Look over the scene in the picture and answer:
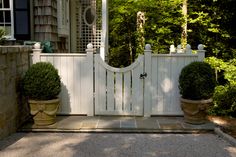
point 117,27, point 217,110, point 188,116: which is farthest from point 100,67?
point 117,27

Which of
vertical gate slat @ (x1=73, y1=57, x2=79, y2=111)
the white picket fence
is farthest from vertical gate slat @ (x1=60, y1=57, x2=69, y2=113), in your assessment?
vertical gate slat @ (x1=73, y1=57, x2=79, y2=111)

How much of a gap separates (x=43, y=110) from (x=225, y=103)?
395 centimetres

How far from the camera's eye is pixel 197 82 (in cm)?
555

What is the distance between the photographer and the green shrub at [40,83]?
5.43 metres

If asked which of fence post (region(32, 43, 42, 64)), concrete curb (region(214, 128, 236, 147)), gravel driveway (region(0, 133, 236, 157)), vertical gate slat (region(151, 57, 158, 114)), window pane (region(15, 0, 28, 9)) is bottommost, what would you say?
gravel driveway (region(0, 133, 236, 157))

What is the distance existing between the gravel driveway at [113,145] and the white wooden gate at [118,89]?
1.06 m

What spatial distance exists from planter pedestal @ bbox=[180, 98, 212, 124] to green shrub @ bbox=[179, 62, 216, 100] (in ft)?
0.32

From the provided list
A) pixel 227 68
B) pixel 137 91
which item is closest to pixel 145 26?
pixel 227 68

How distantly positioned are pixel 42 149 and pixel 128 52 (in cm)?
864

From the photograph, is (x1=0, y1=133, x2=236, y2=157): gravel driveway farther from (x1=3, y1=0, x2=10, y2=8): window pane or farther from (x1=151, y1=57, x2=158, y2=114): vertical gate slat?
(x1=3, y1=0, x2=10, y2=8): window pane

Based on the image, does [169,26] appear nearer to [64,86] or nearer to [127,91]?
[127,91]

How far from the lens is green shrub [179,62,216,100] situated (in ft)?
18.3

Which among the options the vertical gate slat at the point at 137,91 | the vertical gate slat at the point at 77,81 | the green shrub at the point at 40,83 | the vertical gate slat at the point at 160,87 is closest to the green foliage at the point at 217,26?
the vertical gate slat at the point at 160,87

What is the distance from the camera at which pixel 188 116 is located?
5.84 meters
